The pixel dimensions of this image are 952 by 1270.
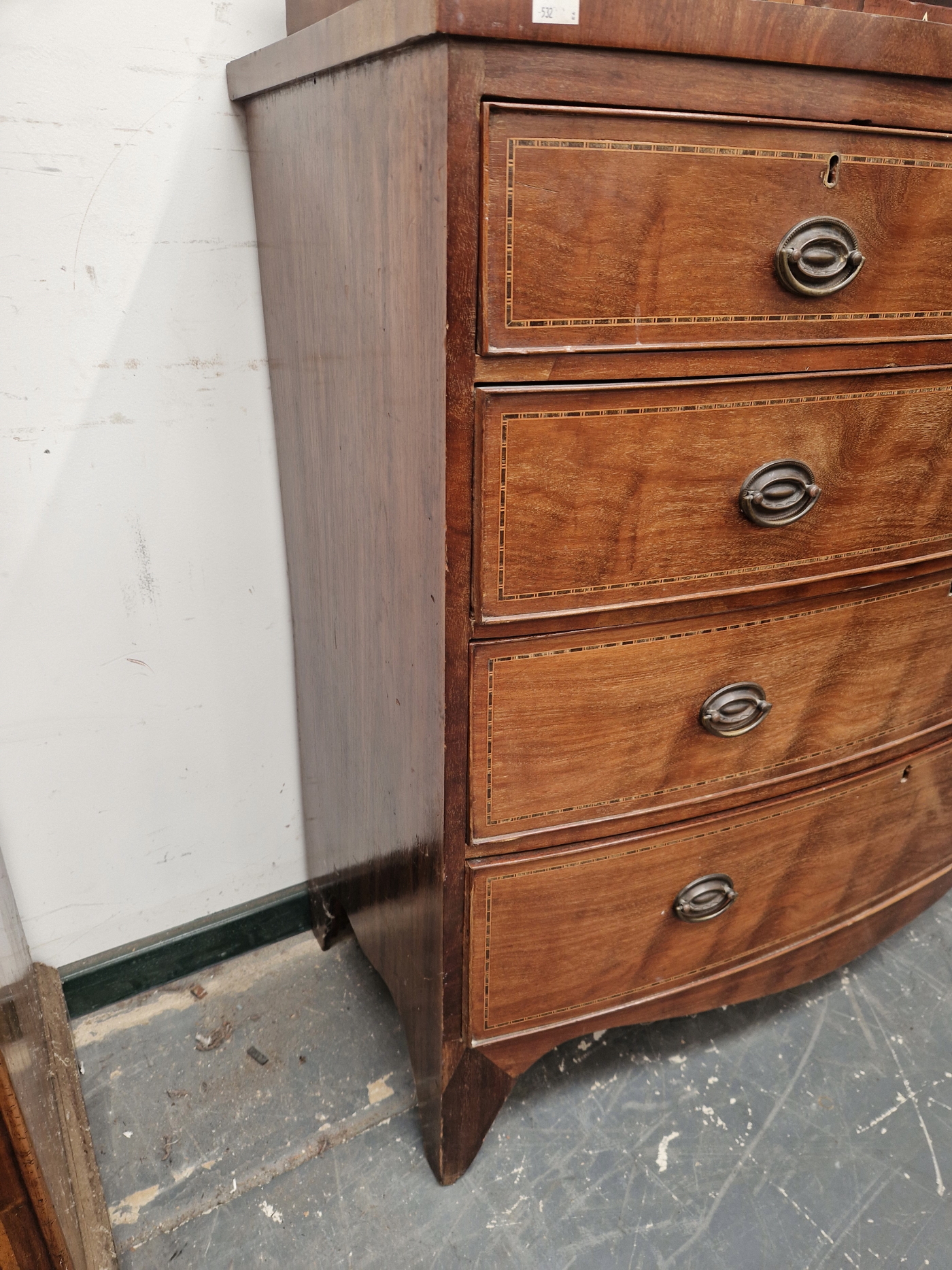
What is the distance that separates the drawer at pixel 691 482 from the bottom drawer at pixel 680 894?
287 millimetres

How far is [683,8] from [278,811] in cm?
109

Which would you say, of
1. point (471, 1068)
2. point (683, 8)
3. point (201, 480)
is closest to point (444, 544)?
point (683, 8)

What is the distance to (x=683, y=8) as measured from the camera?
1.98 feet

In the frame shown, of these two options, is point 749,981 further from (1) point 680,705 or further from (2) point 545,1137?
(1) point 680,705

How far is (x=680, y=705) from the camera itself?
0.86 m

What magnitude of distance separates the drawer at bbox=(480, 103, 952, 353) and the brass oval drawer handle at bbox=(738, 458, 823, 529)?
0.36 ft

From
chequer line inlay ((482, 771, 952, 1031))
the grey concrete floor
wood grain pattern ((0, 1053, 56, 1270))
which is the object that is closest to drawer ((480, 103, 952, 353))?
chequer line inlay ((482, 771, 952, 1031))

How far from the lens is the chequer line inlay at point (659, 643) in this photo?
78 centimetres

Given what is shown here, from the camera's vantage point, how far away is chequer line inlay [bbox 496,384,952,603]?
0.69m

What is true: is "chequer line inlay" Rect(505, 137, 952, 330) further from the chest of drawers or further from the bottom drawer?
the bottom drawer

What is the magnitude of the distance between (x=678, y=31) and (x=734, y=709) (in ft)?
1.91

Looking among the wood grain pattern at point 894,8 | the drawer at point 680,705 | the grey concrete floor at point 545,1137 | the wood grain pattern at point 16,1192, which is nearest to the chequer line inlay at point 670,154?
the wood grain pattern at point 894,8

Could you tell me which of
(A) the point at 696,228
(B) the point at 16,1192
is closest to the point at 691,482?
(A) the point at 696,228

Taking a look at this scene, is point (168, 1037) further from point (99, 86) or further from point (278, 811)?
point (99, 86)
